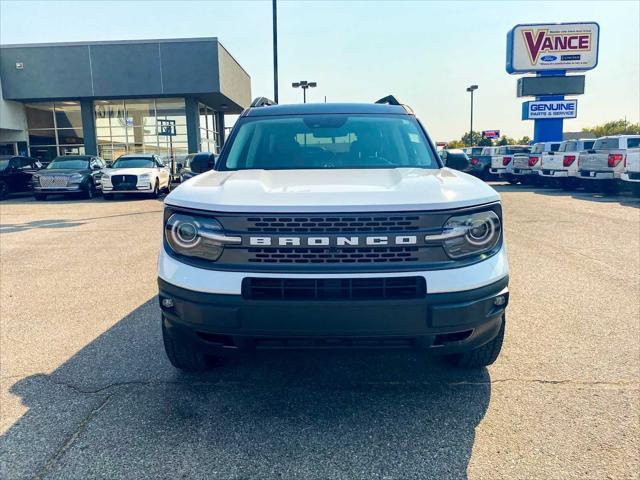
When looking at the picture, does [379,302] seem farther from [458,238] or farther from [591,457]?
[591,457]

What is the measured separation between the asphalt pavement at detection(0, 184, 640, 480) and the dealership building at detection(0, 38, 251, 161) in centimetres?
2103

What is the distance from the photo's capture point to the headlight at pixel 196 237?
105 inches

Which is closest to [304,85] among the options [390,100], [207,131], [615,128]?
[207,131]

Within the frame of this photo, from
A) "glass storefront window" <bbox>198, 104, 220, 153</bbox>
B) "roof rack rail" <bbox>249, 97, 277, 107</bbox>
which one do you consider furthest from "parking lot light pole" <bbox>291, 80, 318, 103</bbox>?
"roof rack rail" <bbox>249, 97, 277, 107</bbox>

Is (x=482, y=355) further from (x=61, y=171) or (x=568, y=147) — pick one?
(x=568, y=147)

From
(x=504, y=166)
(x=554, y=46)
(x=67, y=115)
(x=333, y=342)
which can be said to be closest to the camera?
(x=333, y=342)

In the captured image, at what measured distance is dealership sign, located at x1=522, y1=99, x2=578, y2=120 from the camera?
96.0ft

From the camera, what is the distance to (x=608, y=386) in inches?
129

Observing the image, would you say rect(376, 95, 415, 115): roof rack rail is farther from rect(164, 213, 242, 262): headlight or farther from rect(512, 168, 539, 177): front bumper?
rect(512, 168, 539, 177): front bumper

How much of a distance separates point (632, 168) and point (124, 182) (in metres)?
16.1

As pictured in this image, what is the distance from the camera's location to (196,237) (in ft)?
8.87

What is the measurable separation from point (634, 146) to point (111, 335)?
1779 cm

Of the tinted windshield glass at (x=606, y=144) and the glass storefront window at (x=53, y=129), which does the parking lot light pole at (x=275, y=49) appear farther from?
the glass storefront window at (x=53, y=129)

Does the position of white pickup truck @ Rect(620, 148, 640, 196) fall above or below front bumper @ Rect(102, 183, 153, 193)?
above
